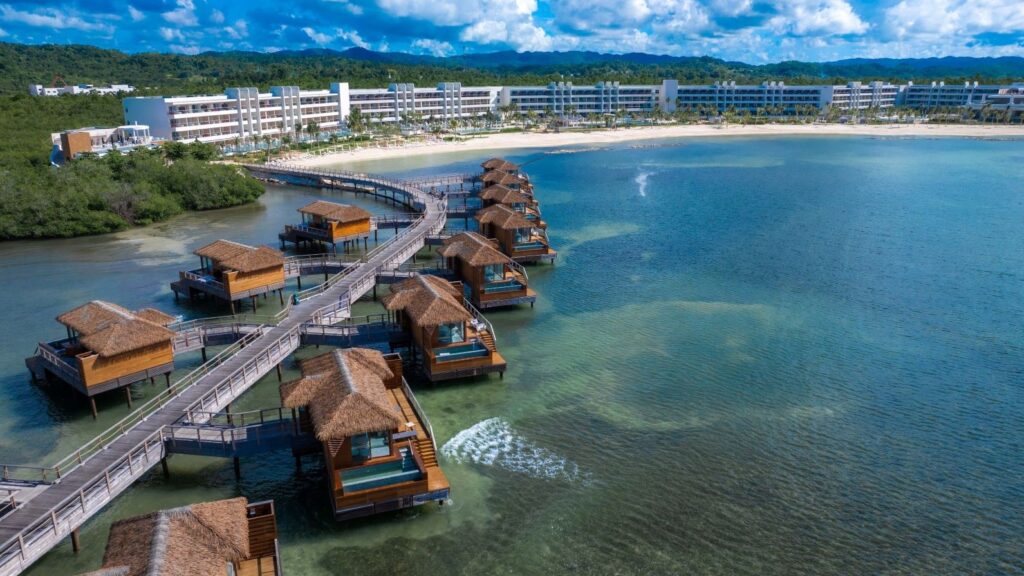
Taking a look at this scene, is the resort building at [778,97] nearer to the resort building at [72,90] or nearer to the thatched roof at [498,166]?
the thatched roof at [498,166]

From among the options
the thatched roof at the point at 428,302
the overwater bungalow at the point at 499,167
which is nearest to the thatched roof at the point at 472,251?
the thatched roof at the point at 428,302

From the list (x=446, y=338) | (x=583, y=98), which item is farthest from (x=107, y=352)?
(x=583, y=98)

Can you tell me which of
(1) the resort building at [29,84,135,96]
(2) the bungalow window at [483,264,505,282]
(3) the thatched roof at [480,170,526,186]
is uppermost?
(1) the resort building at [29,84,135,96]

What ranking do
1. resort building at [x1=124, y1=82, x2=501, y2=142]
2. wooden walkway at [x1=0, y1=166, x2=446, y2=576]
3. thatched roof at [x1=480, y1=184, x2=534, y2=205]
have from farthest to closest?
resort building at [x1=124, y1=82, x2=501, y2=142]
thatched roof at [x1=480, y1=184, x2=534, y2=205]
wooden walkway at [x1=0, y1=166, x2=446, y2=576]

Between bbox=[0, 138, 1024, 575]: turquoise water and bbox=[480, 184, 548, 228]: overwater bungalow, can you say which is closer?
bbox=[0, 138, 1024, 575]: turquoise water

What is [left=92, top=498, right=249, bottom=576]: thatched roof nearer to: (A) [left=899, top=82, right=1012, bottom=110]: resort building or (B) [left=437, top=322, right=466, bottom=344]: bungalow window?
(B) [left=437, top=322, right=466, bottom=344]: bungalow window

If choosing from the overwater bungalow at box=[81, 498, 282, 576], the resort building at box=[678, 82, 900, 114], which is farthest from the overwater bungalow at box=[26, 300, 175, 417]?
the resort building at box=[678, 82, 900, 114]

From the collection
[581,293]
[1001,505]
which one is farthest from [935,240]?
[1001,505]
